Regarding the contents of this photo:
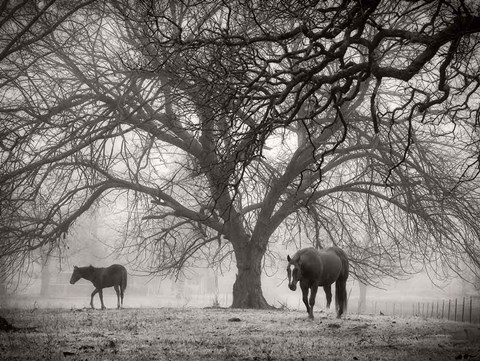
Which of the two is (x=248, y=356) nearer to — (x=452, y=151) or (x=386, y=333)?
(x=386, y=333)

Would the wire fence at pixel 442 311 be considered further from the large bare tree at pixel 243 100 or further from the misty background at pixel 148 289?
the large bare tree at pixel 243 100

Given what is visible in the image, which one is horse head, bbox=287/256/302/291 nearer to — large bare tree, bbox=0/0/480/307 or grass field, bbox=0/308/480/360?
grass field, bbox=0/308/480/360

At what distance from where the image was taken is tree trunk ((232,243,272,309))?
1480 centimetres

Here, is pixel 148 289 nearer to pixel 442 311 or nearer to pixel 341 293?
pixel 442 311

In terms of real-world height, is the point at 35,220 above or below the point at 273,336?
above

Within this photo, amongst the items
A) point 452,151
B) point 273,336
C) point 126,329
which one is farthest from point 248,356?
point 452,151

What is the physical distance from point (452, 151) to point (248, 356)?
11360 millimetres

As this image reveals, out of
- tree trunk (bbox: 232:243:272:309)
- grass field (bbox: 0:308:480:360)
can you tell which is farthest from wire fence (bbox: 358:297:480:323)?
grass field (bbox: 0:308:480:360)

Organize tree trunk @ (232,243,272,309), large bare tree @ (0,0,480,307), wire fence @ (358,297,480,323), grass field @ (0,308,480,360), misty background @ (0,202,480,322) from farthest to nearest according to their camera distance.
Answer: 1. misty background @ (0,202,480,322)
2. wire fence @ (358,297,480,323)
3. tree trunk @ (232,243,272,309)
4. large bare tree @ (0,0,480,307)
5. grass field @ (0,308,480,360)

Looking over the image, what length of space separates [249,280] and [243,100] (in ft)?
29.4

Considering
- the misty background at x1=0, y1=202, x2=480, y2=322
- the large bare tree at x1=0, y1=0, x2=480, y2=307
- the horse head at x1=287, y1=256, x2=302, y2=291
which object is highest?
the large bare tree at x1=0, y1=0, x2=480, y2=307

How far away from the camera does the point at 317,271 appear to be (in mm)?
11094

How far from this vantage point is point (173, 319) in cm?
1041

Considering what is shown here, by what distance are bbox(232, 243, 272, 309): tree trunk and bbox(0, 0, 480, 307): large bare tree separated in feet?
0.14
